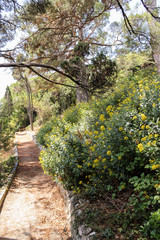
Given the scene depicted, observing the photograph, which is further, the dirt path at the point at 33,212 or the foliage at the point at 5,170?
the foliage at the point at 5,170

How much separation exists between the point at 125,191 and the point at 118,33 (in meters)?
11.4

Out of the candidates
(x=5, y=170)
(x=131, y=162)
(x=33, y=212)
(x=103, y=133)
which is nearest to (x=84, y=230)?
(x=131, y=162)

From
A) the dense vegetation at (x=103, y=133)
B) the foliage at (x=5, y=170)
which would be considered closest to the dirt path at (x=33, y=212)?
the foliage at (x=5, y=170)

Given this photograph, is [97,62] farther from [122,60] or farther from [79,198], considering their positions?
[79,198]

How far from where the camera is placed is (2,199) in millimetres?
4375

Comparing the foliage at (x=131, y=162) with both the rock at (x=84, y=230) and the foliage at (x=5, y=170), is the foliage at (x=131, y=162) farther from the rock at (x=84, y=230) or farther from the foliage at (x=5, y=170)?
the foliage at (x=5, y=170)

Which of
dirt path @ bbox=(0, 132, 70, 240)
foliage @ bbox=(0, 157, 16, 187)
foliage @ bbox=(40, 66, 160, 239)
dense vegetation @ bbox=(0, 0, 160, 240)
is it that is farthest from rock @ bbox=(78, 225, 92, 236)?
foliage @ bbox=(0, 157, 16, 187)

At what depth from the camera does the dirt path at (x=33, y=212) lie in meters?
3.15

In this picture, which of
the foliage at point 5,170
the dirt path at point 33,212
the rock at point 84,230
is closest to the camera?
the rock at point 84,230

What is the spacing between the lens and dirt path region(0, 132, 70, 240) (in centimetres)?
315

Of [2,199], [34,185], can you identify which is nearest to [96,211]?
[2,199]

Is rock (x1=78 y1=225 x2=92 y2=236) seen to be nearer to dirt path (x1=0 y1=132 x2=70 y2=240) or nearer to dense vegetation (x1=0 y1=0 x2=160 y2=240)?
dense vegetation (x1=0 y1=0 x2=160 y2=240)

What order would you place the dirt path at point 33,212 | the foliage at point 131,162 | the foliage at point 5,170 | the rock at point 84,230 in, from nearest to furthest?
the foliage at point 131,162 → the rock at point 84,230 → the dirt path at point 33,212 → the foliage at point 5,170

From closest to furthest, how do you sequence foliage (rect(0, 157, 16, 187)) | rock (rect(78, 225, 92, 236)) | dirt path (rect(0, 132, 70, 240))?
rock (rect(78, 225, 92, 236)), dirt path (rect(0, 132, 70, 240)), foliage (rect(0, 157, 16, 187))
